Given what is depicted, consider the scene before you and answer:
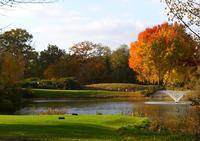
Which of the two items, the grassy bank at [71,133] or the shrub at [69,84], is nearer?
the grassy bank at [71,133]

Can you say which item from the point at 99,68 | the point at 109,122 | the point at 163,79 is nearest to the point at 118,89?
the point at 163,79

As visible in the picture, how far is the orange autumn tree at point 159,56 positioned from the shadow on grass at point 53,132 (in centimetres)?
4480

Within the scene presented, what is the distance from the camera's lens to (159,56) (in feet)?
255

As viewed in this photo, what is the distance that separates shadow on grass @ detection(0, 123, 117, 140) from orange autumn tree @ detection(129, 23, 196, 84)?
147ft

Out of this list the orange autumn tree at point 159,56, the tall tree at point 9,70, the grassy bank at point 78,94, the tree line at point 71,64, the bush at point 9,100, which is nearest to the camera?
the bush at point 9,100

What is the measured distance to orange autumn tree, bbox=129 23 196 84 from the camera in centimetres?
7281

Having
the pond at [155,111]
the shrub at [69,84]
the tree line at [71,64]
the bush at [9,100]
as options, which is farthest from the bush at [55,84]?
the pond at [155,111]

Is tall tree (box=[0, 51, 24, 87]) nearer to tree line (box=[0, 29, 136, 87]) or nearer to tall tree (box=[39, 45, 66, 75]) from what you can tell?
tree line (box=[0, 29, 136, 87])

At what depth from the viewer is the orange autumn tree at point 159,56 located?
239 ft

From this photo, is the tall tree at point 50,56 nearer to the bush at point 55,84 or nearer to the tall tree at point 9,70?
the bush at point 55,84

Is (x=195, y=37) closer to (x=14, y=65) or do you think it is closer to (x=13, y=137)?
(x=13, y=137)

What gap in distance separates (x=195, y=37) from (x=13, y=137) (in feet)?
25.9

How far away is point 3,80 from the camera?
2384 inches

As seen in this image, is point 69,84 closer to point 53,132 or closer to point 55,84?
point 55,84
